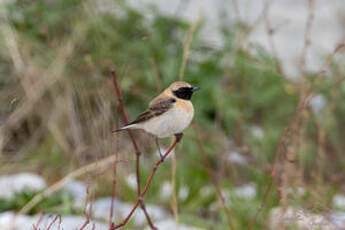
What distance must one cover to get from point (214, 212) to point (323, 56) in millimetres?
1957

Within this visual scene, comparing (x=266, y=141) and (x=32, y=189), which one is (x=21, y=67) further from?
(x=266, y=141)

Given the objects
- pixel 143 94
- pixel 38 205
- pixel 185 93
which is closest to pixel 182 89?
pixel 185 93

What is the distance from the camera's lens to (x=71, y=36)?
4.43m

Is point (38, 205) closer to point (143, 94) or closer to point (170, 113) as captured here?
point (143, 94)

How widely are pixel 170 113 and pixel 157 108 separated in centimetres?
7

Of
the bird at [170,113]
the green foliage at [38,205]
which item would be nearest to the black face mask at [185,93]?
the bird at [170,113]

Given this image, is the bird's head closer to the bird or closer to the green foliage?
the bird

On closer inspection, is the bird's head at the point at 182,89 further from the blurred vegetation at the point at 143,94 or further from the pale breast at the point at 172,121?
the blurred vegetation at the point at 143,94

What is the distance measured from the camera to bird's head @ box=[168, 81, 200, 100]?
3.55 feet

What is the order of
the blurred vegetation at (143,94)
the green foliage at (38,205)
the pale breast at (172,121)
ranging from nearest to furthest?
the pale breast at (172,121) → the green foliage at (38,205) → the blurred vegetation at (143,94)

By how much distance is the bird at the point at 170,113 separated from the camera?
3.41 ft

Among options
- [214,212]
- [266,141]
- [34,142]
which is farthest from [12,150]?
[266,141]

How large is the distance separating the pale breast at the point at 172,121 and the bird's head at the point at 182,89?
0.04ft

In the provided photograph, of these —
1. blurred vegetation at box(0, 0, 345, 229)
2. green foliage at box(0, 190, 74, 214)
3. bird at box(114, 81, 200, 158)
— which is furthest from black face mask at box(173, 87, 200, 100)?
blurred vegetation at box(0, 0, 345, 229)
